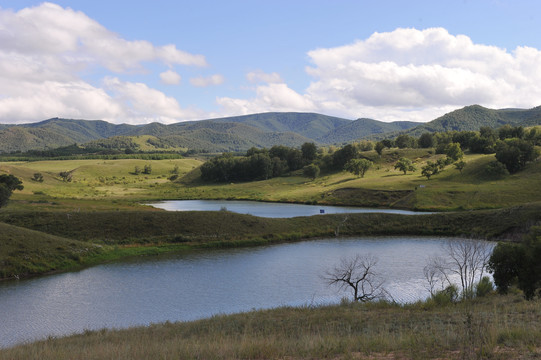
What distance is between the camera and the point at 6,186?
75.5 metres

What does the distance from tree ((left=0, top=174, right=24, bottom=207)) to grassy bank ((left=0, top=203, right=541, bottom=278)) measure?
286 inches

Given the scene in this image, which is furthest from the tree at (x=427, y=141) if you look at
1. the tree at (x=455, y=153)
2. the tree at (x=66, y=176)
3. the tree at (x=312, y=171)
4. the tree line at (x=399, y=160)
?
the tree at (x=66, y=176)

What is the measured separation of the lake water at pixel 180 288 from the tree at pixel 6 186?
112 ft

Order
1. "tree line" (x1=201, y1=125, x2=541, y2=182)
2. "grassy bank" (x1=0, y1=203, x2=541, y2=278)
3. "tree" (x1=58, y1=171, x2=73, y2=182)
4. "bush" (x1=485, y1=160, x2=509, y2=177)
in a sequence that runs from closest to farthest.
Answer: "grassy bank" (x1=0, y1=203, x2=541, y2=278) → "bush" (x1=485, y1=160, x2=509, y2=177) → "tree line" (x1=201, y1=125, x2=541, y2=182) → "tree" (x1=58, y1=171, x2=73, y2=182)

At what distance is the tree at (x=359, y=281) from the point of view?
1234 inches

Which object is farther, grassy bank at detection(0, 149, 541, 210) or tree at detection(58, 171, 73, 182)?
tree at detection(58, 171, 73, 182)

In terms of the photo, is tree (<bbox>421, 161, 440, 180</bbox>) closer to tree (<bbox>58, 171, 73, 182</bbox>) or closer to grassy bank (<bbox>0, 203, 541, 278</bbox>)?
grassy bank (<bbox>0, 203, 541, 278</bbox>)

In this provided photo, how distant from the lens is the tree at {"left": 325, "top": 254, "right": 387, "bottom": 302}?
31.3 metres

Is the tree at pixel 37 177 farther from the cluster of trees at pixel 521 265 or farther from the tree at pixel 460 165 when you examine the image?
the cluster of trees at pixel 521 265

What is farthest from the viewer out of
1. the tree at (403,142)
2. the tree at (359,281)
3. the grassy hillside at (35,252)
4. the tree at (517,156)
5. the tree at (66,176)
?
the tree at (403,142)

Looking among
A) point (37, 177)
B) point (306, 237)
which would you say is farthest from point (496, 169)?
point (37, 177)

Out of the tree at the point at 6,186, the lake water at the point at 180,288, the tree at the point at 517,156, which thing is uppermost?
the tree at the point at 517,156

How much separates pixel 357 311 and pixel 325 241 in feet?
121

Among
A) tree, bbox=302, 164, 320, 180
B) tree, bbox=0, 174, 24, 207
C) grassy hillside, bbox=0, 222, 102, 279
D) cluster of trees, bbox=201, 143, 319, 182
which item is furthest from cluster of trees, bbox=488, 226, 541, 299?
cluster of trees, bbox=201, 143, 319, 182
